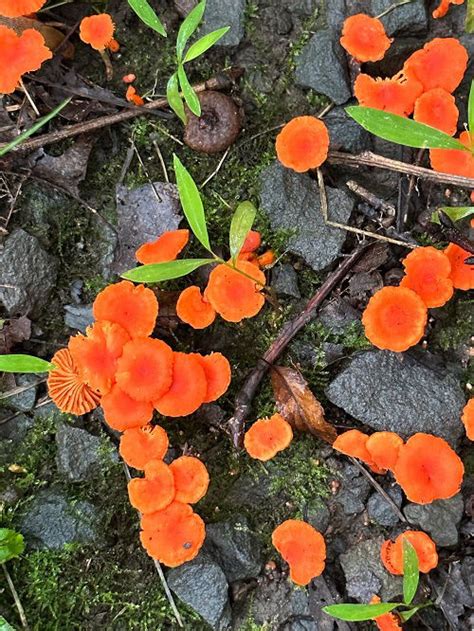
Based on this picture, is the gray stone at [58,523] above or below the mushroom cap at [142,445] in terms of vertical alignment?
below

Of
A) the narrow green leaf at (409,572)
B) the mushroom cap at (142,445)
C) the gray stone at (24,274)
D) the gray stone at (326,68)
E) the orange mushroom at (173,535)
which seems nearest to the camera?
the narrow green leaf at (409,572)

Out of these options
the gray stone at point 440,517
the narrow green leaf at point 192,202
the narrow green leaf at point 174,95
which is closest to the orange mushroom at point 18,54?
the narrow green leaf at point 174,95

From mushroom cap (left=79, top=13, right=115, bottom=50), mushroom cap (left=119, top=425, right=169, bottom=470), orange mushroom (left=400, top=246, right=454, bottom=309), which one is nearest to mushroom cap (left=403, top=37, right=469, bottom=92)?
orange mushroom (left=400, top=246, right=454, bottom=309)

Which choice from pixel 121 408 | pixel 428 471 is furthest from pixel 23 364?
pixel 428 471

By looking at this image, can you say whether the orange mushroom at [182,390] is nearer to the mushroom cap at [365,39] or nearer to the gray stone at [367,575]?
the gray stone at [367,575]

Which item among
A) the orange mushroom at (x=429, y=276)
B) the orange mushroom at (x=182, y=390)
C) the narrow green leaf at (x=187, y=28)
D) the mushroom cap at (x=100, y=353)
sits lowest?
the orange mushroom at (x=182, y=390)

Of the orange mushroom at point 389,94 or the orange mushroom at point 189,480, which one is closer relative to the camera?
the orange mushroom at point 189,480
